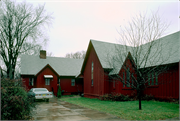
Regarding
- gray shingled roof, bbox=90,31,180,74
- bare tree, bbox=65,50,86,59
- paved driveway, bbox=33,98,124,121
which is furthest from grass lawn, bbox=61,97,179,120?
bare tree, bbox=65,50,86,59

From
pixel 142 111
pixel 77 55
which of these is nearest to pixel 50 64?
pixel 142 111

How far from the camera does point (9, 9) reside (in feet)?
73.5

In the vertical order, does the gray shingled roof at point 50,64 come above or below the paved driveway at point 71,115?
above

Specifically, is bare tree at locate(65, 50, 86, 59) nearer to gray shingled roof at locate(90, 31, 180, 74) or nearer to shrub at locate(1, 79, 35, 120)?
gray shingled roof at locate(90, 31, 180, 74)

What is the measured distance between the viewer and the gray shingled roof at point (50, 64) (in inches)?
1078

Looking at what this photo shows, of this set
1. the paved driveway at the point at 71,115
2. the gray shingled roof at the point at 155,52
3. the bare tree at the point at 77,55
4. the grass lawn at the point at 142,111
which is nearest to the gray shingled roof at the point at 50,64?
the gray shingled roof at the point at 155,52

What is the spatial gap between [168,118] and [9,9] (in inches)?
891

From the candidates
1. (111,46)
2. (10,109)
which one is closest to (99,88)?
(111,46)

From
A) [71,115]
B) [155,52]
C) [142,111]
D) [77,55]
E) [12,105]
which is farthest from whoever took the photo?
[77,55]

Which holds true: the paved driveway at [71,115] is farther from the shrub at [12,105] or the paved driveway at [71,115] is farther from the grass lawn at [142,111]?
the shrub at [12,105]

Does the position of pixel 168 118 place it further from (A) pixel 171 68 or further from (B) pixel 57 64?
(B) pixel 57 64

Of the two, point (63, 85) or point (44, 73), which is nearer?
point (44, 73)

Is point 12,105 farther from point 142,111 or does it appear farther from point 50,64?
point 50,64

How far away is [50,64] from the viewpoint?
30.6 meters
